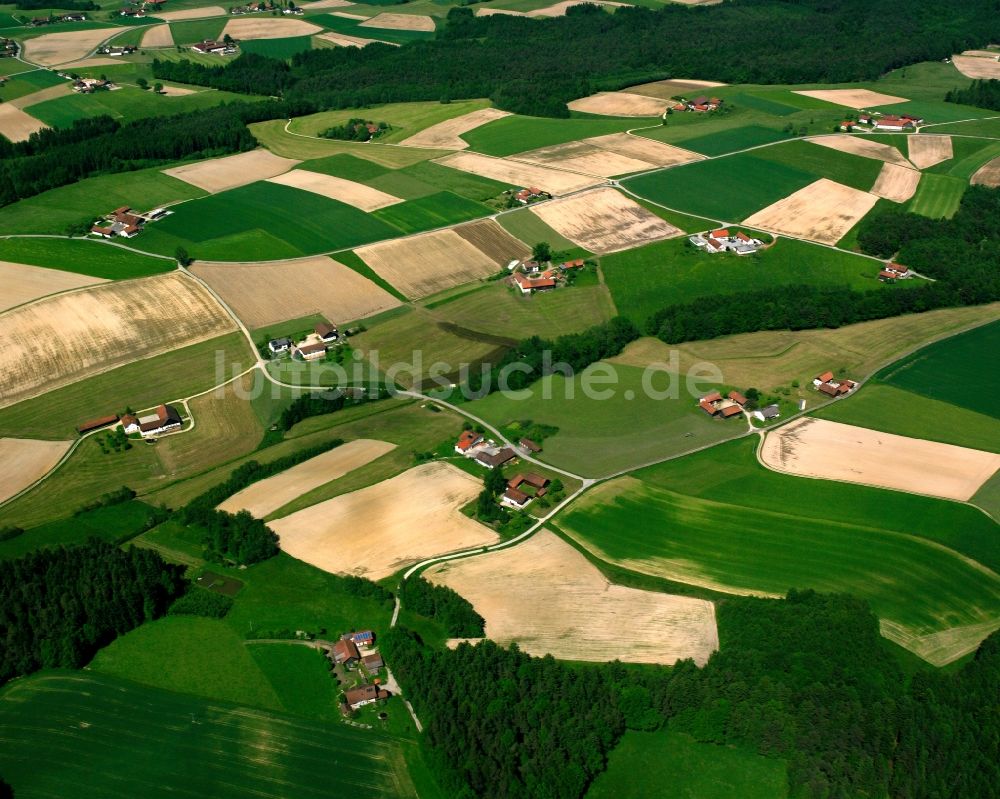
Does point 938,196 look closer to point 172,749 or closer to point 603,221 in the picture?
point 603,221

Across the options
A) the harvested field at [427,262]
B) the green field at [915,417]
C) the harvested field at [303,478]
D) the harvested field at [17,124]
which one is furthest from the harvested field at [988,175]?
the harvested field at [17,124]

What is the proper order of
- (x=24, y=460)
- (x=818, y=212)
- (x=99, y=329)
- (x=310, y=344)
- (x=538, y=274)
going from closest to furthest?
(x=24, y=460) → (x=310, y=344) → (x=99, y=329) → (x=538, y=274) → (x=818, y=212)

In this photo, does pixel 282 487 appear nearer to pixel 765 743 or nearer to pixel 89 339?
pixel 89 339

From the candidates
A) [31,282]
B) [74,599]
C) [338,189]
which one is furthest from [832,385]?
[31,282]

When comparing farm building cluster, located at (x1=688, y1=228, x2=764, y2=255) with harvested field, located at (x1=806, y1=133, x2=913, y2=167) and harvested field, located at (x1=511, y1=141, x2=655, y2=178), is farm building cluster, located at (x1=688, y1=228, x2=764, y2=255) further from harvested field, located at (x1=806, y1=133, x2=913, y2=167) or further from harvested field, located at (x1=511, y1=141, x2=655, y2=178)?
harvested field, located at (x1=806, y1=133, x2=913, y2=167)

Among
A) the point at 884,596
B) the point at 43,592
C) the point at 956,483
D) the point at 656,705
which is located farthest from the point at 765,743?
the point at 43,592

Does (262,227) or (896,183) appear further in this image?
(896,183)
